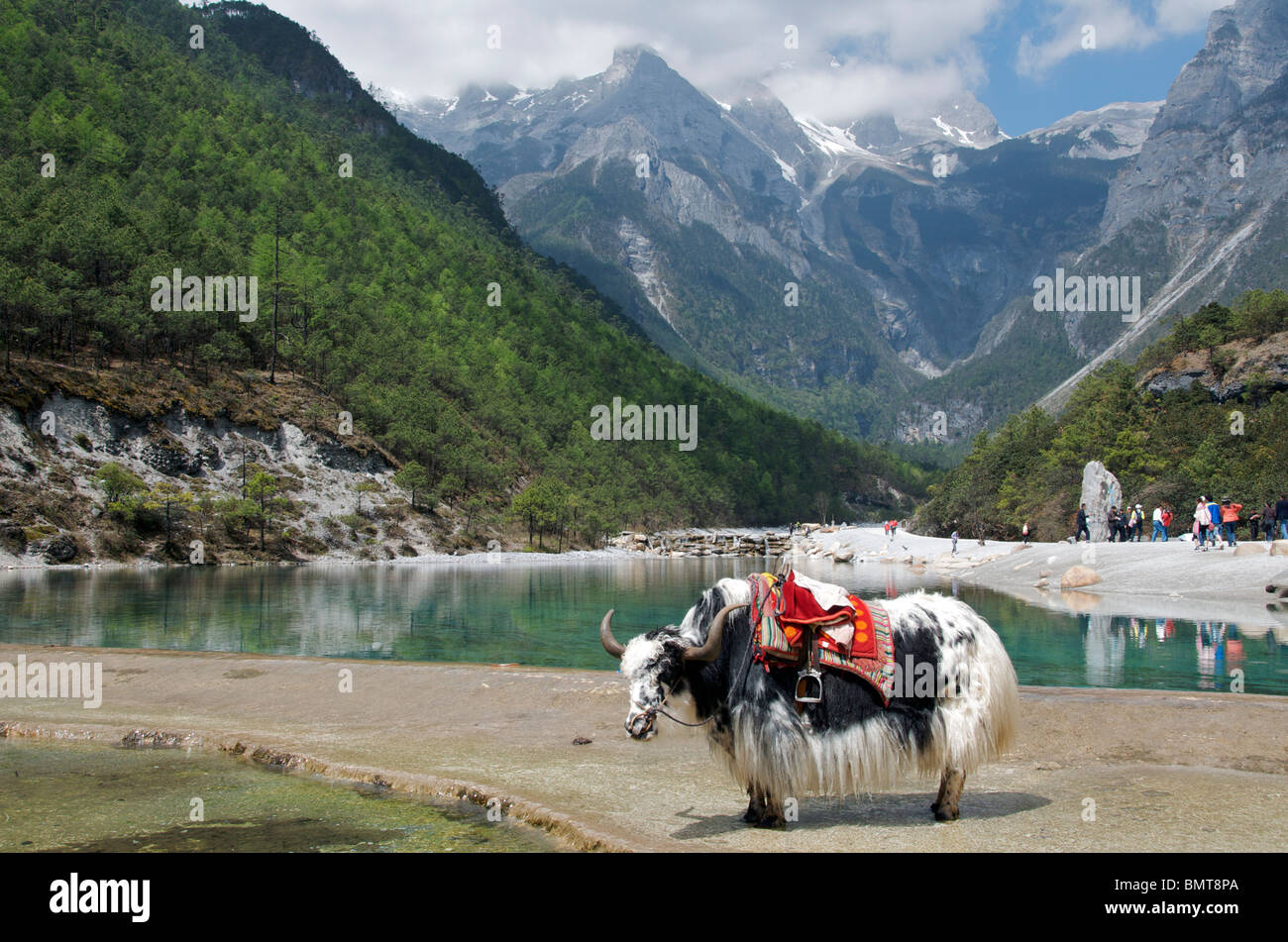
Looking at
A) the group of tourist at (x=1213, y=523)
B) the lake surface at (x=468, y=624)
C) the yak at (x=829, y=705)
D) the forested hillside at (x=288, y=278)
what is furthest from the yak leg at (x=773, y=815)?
the forested hillside at (x=288, y=278)

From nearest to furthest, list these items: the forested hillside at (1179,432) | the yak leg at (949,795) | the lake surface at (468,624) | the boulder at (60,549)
→ 1. the yak leg at (949,795)
2. the lake surface at (468,624)
3. the boulder at (60,549)
4. the forested hillside at (1179,432)

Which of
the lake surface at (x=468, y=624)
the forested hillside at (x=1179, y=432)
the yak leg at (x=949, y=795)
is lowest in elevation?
the lake surface at (x=468, y=624)

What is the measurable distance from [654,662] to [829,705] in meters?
1.78

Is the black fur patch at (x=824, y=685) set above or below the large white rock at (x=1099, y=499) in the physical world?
below

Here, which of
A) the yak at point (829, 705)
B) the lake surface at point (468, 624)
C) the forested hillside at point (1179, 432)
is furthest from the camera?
the forested hillside at point (1179, 432)

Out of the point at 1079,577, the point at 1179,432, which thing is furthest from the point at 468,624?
the point at 1179,432

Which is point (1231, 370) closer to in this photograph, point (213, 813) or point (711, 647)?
point (711, 647)

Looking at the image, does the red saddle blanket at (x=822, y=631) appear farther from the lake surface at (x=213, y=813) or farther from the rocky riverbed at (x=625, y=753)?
the lake surface at (x=213, y=813)

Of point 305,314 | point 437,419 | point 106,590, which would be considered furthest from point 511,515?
point 106,590

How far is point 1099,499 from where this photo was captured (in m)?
59.4

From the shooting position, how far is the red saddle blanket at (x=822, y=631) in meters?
8.66

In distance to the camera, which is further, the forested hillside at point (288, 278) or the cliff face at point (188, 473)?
the forested hillside at point (288, 278)

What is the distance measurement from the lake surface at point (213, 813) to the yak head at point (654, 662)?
60.8 inches
